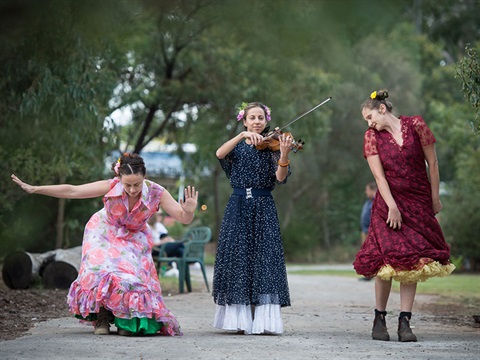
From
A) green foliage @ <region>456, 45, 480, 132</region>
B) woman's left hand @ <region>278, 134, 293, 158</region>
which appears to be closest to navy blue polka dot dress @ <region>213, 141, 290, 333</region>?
woman's left hand @ <region>278, 134, 293, 158</region>

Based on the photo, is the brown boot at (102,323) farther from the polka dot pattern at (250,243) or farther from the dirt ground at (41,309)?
the polka dot pattern at (250,243)

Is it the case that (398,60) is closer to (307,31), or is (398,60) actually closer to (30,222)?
(30,222)

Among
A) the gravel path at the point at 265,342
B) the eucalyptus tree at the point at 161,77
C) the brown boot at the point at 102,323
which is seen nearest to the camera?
the gravel path at the point at 265,342

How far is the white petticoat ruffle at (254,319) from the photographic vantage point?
7.99m

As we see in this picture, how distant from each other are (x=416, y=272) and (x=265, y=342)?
1.34m

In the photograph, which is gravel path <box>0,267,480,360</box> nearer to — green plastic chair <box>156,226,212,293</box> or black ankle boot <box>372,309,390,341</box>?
black ankle boot <box>372,309,390,341</box>

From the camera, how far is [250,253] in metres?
8.27

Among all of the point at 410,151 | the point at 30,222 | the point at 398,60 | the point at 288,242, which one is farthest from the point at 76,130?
the point at 398,60

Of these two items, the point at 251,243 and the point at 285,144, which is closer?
the point at 285,144

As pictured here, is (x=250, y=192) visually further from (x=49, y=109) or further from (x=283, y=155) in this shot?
(x=49, y=109)

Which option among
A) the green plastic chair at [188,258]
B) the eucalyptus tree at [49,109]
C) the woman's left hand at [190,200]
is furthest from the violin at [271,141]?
the green plastic chair at [188,258]

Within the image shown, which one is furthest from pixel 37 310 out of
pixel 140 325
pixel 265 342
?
pixel 265 342

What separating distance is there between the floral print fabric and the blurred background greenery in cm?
150

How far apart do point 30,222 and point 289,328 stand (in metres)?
10.3
